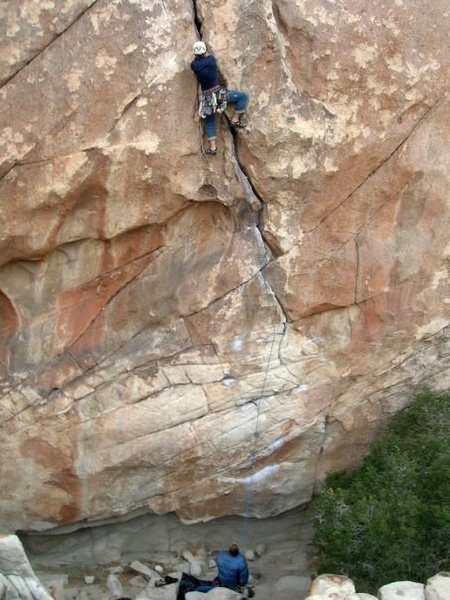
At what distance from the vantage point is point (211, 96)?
7.01 metres

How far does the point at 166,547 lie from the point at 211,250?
381 centimetres

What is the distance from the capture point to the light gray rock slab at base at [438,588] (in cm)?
646

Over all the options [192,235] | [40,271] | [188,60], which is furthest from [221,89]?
[40,271]

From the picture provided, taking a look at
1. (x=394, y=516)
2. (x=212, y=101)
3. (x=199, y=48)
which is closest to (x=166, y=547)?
(x=394, y=516)

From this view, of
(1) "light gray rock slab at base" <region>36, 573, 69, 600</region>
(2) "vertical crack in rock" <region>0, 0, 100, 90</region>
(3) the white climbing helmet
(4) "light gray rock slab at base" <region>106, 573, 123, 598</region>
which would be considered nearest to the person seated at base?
(4) "light gray rock slab at base" <region>106, 573, 123, 598</region>

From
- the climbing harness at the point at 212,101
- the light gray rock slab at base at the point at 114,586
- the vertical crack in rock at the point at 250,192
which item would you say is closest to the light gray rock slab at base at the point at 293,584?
the light gray rock slab at base at the point at 114,586

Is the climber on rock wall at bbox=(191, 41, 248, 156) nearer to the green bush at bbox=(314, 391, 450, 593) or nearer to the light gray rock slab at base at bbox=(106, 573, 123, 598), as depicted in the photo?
the green bush at bbox=(314, 391, 450, 593)

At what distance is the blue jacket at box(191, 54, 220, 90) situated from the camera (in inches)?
271

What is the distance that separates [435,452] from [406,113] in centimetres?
353

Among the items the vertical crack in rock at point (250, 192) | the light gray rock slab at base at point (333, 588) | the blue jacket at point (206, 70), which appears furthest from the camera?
the vertical crack in rock at point (250, 192)

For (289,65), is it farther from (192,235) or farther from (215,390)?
(215,390)

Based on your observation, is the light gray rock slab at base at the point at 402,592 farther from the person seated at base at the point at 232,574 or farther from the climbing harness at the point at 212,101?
the climbing harness at the point at 212,101

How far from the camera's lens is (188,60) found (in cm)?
704

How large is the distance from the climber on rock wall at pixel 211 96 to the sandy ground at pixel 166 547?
4.62 m
